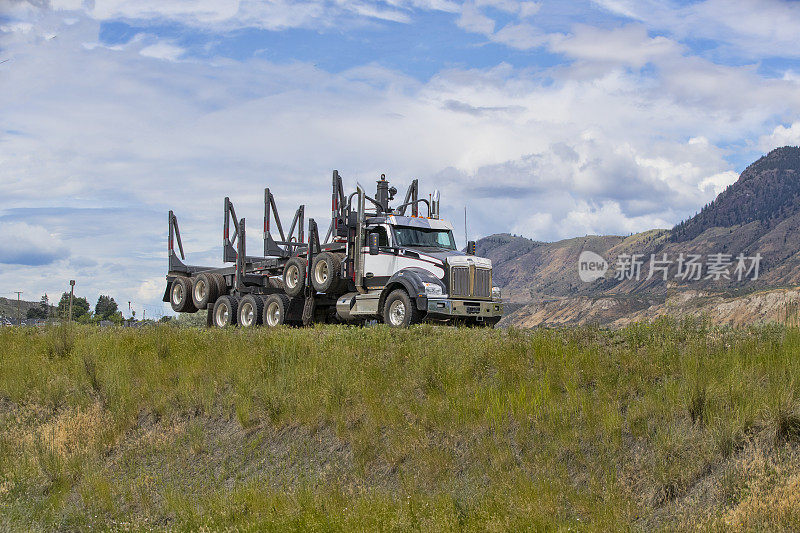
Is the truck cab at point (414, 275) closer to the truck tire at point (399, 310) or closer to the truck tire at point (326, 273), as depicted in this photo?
the truck tire at point (399, 310)

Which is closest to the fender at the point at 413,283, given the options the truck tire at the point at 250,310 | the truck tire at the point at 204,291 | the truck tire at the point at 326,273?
the truck tire at the point at 326,273

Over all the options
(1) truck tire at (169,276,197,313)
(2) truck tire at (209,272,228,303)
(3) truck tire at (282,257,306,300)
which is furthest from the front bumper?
(1) truck tire at (169,276,197,313)

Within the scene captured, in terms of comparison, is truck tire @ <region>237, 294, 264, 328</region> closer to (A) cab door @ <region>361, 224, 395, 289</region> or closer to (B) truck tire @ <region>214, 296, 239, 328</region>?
(B) truck tire @ <region>214, 296, 239, 328</region>

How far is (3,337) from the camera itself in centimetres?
1769

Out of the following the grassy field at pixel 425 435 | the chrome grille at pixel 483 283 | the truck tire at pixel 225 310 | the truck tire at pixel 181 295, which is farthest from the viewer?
the truck tire at pixel 181 295

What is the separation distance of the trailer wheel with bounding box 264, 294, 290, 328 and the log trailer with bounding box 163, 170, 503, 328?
3cm

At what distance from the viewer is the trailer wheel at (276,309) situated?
21.3 metres

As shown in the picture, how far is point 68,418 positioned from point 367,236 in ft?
30.3

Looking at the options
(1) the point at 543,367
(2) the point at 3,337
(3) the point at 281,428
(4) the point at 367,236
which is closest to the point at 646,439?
(1) the point at 543,367

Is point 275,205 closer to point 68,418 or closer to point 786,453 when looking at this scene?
point 68,418

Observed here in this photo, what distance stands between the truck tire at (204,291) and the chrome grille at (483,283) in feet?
35.5

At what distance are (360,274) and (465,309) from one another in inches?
129

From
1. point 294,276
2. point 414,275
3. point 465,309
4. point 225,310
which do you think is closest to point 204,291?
point 225,310

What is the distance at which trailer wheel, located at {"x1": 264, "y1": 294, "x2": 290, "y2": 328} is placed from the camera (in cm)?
2130
